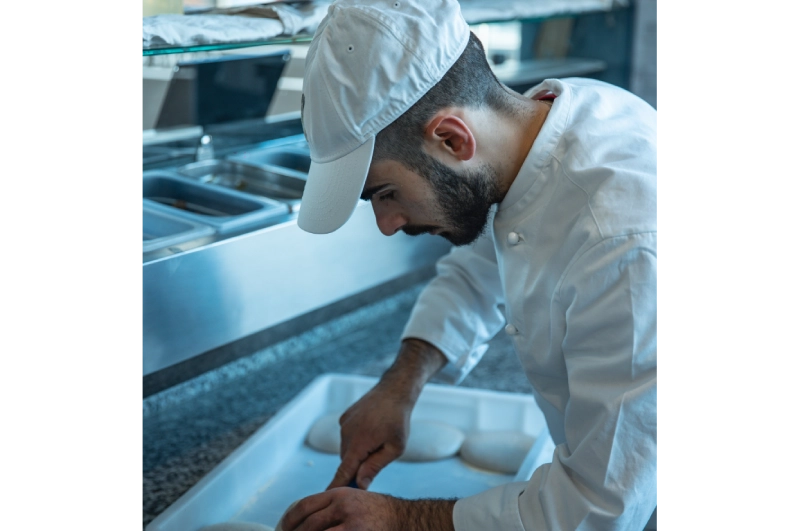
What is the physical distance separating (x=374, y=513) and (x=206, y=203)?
0.81m

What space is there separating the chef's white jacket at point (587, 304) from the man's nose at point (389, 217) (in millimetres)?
151

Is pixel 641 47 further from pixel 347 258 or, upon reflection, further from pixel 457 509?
pixel 457 509

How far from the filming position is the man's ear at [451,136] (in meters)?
0.91

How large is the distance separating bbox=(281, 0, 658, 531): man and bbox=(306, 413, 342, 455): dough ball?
0.37m

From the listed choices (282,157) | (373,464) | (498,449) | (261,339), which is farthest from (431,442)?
(282,157)

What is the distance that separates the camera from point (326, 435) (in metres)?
1.41

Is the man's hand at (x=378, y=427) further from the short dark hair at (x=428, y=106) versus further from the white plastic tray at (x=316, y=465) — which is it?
the short dark hair at (x=428, y=106)

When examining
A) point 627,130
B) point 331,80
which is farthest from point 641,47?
point 331,80

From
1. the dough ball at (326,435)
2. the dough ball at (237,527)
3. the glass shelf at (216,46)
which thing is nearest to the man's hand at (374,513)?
the dough ball at (237,527)

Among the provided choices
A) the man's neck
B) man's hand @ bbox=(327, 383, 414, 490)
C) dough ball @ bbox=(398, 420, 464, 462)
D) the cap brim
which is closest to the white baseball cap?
the cap brim

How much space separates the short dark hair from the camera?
2.98 ft

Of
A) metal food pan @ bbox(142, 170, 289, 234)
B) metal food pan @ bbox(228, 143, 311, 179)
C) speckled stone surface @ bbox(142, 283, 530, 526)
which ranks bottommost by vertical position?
speckled stone surface @ bbox(142, 283, 530, 526)

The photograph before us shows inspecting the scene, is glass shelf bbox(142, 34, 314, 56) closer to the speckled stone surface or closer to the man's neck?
the man's neck

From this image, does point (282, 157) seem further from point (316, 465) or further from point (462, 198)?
point (462, 198)
